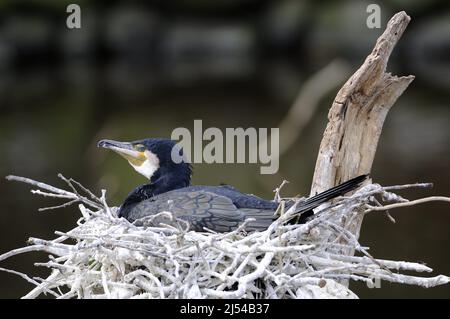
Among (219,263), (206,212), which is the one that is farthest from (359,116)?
(219,263)

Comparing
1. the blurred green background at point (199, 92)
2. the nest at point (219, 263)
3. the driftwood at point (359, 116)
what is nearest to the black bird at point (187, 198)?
the nest at point (219, 263)

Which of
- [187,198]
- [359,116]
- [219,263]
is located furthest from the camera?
[359,116]

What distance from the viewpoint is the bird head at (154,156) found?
16.9 feet

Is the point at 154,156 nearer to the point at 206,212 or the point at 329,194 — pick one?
the point at 206,212

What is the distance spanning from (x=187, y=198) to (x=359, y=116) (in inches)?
38.3

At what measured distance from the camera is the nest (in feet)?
12.3

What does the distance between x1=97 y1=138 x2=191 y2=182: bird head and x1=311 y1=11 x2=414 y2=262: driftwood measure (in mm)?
826

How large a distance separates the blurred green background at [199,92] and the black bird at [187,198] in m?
2.25

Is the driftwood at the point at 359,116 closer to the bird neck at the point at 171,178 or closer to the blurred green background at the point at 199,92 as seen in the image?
the bird neck at the point at 171,178

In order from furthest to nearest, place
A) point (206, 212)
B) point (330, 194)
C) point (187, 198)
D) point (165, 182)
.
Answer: point (165, 182) → point (187, 198) → point (206, 212) → point (330, 194)

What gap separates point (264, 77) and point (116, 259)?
75.3 feet

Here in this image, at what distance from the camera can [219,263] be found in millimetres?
3889

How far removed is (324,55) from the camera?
29.0 meters

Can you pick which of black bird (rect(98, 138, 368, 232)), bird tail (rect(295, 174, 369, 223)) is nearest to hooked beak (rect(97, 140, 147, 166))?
black bird (rect(98, 138, 368, 232))
